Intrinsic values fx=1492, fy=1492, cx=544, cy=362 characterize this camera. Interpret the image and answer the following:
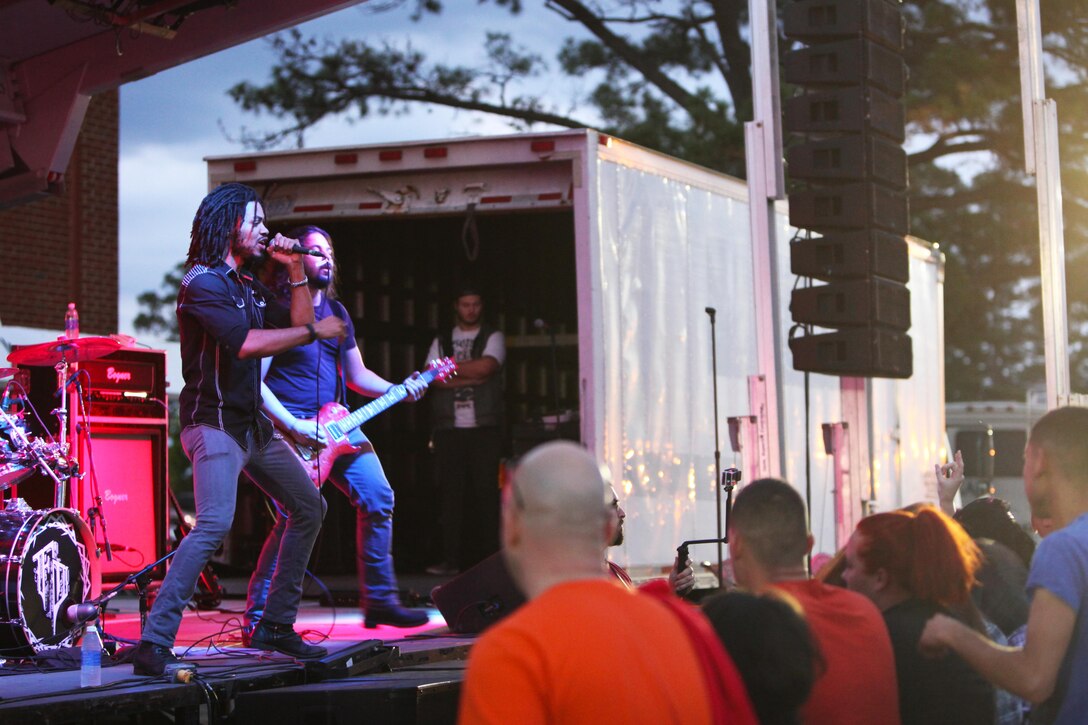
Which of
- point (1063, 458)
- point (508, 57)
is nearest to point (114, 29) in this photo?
point (1063, 458)

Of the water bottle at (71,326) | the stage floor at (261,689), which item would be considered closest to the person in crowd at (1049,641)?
the stage floor at (261,689)

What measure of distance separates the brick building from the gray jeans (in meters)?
13.5

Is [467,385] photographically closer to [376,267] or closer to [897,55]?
[376,267]

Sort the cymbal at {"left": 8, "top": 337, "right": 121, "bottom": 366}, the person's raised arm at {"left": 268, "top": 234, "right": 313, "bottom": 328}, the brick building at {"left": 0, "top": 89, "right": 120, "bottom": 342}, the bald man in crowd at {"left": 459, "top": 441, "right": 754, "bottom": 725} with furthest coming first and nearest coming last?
the brick building at {"left": 0, "top": 89, "right": 120, "bottom": 342}, the cymbal at {"left": 8, "top": 337, "right": 121, "bottom": 366}, the person's raised arm at {"left": 268, "top": 234, "right": 313, "bottom": 328}, the bald man in crowd at {"left": 459, "top": 441, "right": 754, "bottom": 725}

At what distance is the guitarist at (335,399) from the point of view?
766cm

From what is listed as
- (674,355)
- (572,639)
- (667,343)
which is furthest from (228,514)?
(674,355)

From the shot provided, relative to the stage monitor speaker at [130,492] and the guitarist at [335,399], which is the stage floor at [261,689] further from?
the stage monitor speaker at [130,492]

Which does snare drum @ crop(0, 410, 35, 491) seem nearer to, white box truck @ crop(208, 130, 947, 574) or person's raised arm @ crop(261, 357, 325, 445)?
person's raised arm @ crop(261, 357, 325, 445)

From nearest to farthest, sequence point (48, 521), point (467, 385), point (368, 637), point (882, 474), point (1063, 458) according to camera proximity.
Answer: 1. point (1063, 458)
2. point (48, 521)
3. point (368, 637)
4. point (467, 385)
5. point (882, 474)

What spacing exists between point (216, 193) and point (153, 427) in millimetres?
4267

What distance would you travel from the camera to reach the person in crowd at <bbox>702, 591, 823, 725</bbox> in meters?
3.07

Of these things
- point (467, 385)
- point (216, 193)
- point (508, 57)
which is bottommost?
point (467, 385)

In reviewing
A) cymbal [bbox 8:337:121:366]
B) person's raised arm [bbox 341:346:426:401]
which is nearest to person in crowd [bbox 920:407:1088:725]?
person's raised arm [bbox 341:346:426:401]

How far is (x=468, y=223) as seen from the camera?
34.0 ft
